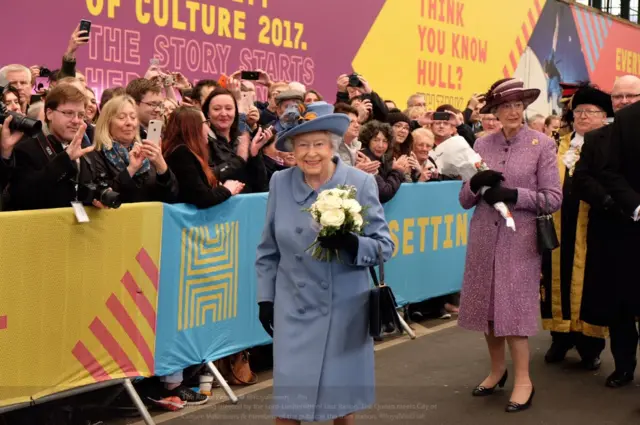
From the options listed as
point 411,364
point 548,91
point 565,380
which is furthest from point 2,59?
point 548,91

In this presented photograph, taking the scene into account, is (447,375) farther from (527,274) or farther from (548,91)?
(548,91)

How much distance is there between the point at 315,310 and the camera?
4.16 metres

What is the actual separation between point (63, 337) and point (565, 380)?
361 cm

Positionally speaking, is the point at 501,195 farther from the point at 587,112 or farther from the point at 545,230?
the point at 587,112

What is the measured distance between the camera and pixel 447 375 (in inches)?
270

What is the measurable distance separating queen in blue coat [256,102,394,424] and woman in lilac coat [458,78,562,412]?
6.16 ft

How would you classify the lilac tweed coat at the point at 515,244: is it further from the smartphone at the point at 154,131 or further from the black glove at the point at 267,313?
the black glove at the point at 267,313

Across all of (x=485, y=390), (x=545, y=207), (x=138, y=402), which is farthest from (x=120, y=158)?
(x=485, y=390)

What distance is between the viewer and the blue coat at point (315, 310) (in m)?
4.12

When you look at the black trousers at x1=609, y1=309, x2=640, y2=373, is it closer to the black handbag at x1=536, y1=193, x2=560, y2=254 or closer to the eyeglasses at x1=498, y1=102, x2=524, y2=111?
the black handbag at x1=536, y1=193, x2=560, y2=254

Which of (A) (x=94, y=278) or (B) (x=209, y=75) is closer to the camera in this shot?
(A) (x=94, y=278)

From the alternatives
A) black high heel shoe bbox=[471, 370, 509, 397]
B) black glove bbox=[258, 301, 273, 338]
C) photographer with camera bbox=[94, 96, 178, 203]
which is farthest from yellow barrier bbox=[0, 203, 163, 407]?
black high heel shoe bbox=[471, 370, 509, 397]

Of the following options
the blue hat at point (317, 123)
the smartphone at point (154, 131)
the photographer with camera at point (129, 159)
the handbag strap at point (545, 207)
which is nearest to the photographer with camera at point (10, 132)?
the photographer with camera at point (129, 159)

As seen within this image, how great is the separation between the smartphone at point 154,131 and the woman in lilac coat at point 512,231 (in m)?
1.97
